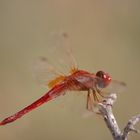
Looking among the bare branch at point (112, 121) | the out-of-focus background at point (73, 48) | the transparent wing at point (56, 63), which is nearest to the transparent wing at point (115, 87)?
the transparent wing at point (56, 63)

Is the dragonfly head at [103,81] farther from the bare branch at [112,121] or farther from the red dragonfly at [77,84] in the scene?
the bare branch at [112,121]

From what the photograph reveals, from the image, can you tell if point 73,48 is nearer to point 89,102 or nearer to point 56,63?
point 56,63

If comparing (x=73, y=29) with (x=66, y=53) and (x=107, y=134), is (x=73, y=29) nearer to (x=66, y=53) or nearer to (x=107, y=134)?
(x=107, y=134)

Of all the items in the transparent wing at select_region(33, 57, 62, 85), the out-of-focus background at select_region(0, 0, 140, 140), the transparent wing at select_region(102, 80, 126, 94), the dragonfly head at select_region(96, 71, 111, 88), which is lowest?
the transparent wing at select_region(102, 80, 126, 94)

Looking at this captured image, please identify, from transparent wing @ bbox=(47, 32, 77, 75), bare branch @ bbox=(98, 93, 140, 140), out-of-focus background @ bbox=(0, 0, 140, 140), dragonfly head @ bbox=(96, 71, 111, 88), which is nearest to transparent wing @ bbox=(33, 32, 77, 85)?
transparent wing @ bbox=(47, 32, 77, 75)

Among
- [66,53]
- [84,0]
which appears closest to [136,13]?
[84,0]

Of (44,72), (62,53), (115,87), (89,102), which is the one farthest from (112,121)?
(62,53)

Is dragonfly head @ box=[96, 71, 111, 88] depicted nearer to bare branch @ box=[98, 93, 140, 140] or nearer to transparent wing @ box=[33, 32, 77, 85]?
transparent wing @ box=[33, 32, 77, 85]
